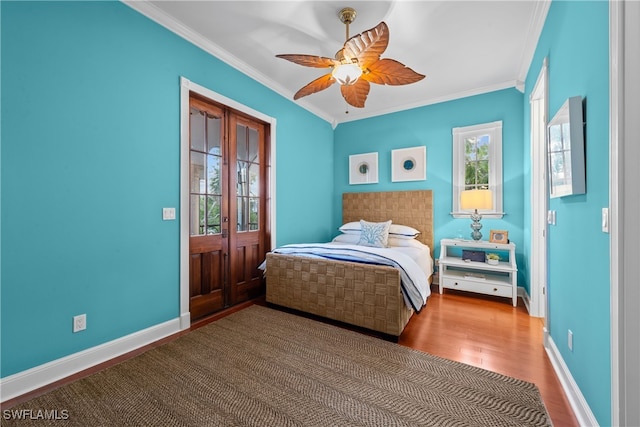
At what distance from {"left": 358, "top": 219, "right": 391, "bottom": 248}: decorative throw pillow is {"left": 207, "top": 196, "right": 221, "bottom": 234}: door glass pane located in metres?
1.95

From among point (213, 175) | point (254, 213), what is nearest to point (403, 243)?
point (254, 213)

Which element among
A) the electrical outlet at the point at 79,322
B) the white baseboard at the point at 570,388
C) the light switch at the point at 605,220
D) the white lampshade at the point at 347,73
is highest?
the white lampshade at the point at 347,73

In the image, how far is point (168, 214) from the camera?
93.7 inches

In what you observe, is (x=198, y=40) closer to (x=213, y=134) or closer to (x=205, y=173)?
(x=213, y=134)

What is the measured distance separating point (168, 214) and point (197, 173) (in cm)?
56

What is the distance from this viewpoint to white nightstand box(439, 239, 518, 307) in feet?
10.2

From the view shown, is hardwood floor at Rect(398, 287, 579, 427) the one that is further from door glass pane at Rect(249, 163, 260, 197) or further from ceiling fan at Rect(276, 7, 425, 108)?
door glass pane at Rect(249, 163, 260, 197)

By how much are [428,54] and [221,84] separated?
2.31 m

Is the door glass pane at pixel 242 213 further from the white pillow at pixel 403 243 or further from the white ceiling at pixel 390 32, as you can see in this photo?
the white pillow at pixel 403 243

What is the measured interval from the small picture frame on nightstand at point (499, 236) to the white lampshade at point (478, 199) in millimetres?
431

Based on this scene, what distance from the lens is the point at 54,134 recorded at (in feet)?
5.73

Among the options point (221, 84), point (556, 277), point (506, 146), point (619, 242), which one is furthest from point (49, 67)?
point (506, 146)

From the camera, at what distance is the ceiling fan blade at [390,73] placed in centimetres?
206

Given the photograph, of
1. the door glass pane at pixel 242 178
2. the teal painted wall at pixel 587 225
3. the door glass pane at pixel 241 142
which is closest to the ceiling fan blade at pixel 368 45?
the teal painted wall at pixel 587 225
